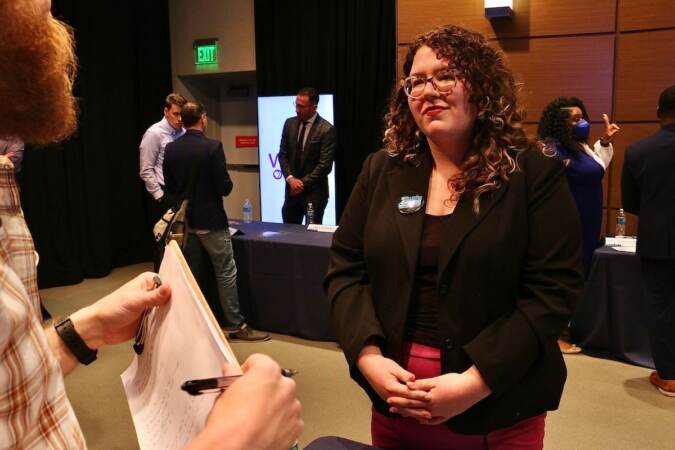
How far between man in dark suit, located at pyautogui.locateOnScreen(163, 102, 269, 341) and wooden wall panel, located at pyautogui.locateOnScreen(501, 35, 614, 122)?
93.6 inches

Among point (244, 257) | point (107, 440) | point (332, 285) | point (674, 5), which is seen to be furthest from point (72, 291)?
point (674, 5)

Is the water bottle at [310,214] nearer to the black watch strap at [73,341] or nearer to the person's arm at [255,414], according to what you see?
the black watch strap at [73,341]

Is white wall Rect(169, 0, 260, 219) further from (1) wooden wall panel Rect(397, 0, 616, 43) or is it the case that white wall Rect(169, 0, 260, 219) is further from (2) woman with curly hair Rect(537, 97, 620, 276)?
(2) woman with curly hair Rect(537, 97, 620, 276)

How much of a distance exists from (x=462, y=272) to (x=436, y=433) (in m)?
0.39

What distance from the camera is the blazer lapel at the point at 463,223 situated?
125cm

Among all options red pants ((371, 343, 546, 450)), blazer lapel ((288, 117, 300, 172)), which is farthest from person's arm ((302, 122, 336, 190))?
red pants ((371, 343, 546, 450))

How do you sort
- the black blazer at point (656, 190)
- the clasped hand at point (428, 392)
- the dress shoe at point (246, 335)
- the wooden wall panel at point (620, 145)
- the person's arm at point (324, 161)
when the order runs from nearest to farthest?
the clasped hand at point (428, 392), the black blazer at point (656, 190), the dress shoe at point (246, 335), the wooden wall panel at point (620, 145), the person's arm at point (324, 161)

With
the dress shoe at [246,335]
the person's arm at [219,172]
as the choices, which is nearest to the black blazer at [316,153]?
the person's arm at [219,172]

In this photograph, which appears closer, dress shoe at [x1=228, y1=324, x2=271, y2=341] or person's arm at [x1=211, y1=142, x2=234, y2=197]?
person's arm at [x1=211, y1=142, x2=234, y2=197]

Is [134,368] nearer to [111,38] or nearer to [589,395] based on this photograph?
[589,395]

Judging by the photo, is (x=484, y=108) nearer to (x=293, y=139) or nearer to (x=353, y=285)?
(x=353, y=285)

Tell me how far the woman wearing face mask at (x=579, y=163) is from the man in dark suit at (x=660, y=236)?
37cm

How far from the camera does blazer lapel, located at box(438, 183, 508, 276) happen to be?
4.11 ft

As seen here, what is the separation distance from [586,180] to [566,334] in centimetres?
102
